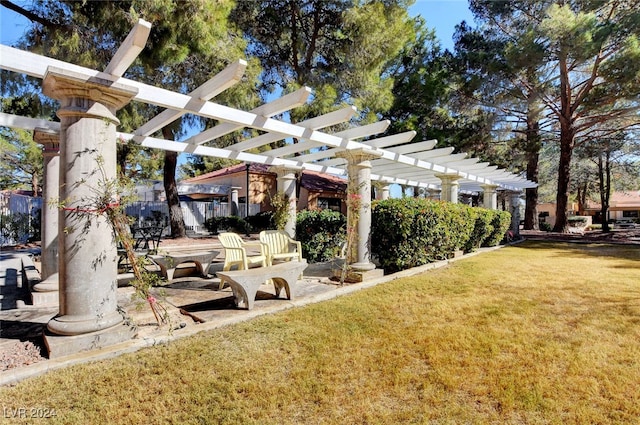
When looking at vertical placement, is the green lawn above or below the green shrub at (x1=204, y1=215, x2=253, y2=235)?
below

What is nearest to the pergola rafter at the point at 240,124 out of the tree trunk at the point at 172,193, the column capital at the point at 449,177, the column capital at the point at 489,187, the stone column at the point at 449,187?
the column capital at the point at 449,177

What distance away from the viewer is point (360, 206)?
20.3 feet

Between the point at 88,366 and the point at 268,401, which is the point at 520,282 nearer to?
the point at 268,401

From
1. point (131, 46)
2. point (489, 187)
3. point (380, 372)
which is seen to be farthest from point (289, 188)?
point (489, 187)

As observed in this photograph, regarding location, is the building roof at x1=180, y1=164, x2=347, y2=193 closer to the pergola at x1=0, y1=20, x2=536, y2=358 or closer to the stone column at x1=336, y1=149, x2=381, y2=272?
the stone column at x1=336, y1=149, x2=381, y2=272

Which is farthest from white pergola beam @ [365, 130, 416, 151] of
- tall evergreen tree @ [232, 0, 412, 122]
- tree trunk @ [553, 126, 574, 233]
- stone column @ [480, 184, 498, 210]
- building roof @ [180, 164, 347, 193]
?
tree trunk @ [553, 126, 574, 233]

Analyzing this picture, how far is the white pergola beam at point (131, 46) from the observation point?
8.94 feet

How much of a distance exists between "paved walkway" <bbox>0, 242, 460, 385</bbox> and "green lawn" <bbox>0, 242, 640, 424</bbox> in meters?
0.15

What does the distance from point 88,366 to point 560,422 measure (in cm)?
360

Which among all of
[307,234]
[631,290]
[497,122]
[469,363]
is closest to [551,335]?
[469,363]

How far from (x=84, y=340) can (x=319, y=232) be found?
5617mm

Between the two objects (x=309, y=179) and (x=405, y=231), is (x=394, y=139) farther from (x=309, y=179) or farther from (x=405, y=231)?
(x=309, y=179)

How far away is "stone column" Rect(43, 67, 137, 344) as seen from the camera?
2.95 m

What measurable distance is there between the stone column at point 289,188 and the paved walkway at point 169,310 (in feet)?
5.76
